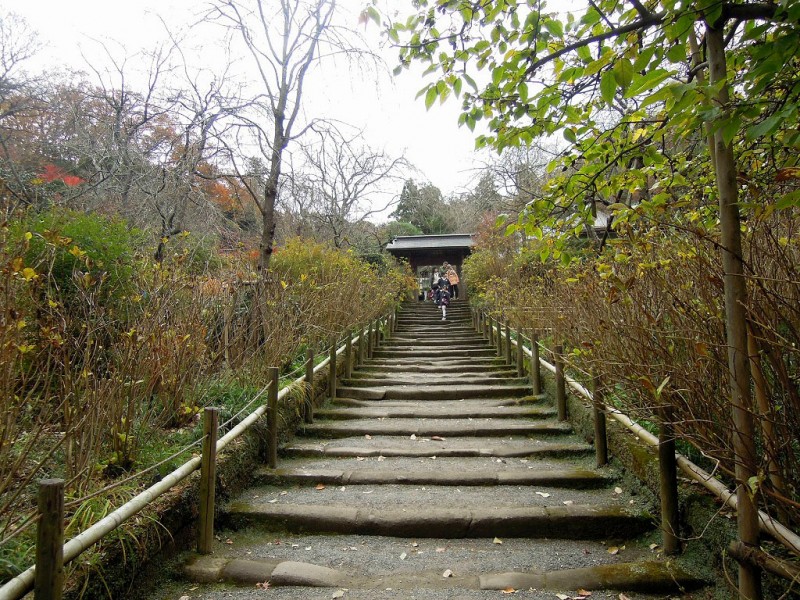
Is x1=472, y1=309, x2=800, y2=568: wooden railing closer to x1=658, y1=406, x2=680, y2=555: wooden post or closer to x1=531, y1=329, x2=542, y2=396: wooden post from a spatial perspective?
x1=658, y1=406, x2=680, y2=555: wooden post

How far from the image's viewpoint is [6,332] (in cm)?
219

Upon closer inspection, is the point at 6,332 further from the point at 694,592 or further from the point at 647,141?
the point at 694,592

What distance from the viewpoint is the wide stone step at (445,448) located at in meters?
4.50

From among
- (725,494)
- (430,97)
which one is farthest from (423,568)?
(430,97)

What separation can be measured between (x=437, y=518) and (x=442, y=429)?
1.98 m

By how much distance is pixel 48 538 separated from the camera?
1.65 metres

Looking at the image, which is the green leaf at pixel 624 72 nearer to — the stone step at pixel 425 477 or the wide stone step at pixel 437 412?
the stone step at pixel 425 477

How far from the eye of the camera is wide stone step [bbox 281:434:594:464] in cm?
450

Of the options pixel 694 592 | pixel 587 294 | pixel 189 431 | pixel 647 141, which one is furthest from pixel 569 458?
pixel 189 431

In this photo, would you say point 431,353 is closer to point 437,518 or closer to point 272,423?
point 272,423

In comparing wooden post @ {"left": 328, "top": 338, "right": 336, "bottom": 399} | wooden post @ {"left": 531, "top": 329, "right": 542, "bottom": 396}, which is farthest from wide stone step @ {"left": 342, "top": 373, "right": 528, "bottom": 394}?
wooden post @ {"left": 328, "top": 338, "right": 336, "bottom": 399}

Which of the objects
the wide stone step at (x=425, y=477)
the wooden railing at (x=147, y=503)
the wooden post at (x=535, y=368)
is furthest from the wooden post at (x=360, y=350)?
the wide stone step at (x=425, y=477)

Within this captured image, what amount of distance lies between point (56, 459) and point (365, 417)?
3.32 meters

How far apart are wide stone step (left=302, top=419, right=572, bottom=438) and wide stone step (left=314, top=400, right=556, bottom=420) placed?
0.61 feet
